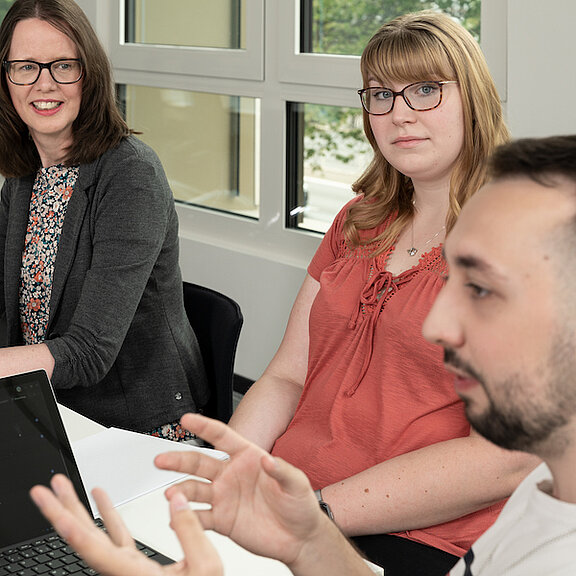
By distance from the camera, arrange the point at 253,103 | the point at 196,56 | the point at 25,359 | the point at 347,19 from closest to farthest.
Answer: the point at 25,359, the point at 347,19, the point at 253,103, the point at 196,56

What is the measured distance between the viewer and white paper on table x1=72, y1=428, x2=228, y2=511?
53.7 inches

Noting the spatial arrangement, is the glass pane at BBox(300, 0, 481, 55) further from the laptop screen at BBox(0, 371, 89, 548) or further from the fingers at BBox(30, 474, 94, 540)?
the fingers at BBox(30, 474, 94, 540)

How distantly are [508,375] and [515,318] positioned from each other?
0.05 metres

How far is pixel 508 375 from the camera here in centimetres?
81

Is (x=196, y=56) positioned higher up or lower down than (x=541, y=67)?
higher up

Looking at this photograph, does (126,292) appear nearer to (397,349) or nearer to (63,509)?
(397,349)

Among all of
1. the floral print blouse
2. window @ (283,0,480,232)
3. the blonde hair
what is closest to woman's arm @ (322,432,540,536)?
the blonde hair

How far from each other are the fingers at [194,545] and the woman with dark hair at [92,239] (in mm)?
1106

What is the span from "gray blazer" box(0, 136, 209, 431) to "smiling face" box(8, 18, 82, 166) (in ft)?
0.47

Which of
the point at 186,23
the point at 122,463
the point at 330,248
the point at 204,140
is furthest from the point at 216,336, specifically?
the point at 186,23

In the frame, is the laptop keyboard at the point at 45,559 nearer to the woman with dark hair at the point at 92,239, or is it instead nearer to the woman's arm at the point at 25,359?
the woman's arm at the point at 25,359

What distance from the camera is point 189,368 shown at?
201 cm

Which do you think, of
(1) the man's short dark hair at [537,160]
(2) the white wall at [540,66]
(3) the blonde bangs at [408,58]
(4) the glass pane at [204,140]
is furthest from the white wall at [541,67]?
(1) the man's short dark hair at [537,160]

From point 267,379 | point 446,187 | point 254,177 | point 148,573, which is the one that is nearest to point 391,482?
point 267,379
